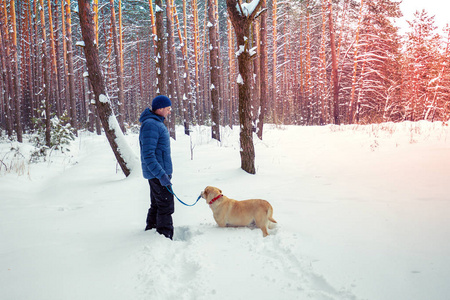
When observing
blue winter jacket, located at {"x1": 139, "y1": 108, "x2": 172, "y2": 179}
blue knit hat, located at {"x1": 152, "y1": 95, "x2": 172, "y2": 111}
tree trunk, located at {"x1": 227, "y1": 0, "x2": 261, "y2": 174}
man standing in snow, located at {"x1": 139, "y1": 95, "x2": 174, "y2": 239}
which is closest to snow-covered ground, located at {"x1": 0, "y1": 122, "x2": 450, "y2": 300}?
man standing in snow, located at {"x1": 139, "y1": 95, "x2": 174, "y2": 239}

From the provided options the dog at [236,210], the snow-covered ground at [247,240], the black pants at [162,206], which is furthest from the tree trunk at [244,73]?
the black pants at [162,206]

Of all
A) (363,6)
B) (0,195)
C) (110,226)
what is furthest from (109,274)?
(363,6)

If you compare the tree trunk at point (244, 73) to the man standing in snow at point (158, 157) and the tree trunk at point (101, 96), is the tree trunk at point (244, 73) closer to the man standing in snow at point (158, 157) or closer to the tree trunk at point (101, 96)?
the tree trunk at point (101, 96)

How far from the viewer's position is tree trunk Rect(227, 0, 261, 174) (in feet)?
20.5

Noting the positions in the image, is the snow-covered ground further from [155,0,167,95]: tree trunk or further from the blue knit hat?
[155,0,167,95]: tree trunk

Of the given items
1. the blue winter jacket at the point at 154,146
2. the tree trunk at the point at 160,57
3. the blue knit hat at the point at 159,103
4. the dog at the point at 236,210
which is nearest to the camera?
the blue winter jacket at the point at 154,146

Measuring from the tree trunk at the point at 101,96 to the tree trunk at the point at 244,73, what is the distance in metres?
3.21

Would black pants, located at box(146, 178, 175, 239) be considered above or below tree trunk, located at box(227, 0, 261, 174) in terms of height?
below

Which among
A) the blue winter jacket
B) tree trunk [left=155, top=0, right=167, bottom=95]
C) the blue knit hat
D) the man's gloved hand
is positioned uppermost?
tree trunk [left=155, top=0, right=167, bottom=95]

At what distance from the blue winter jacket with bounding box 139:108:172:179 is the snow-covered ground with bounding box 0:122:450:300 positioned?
0.94m

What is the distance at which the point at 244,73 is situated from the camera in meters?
6.53

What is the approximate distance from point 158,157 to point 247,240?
5.18ft

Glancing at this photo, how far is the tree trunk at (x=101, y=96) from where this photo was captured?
6684 mm

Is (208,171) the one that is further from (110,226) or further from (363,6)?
(363,6)
